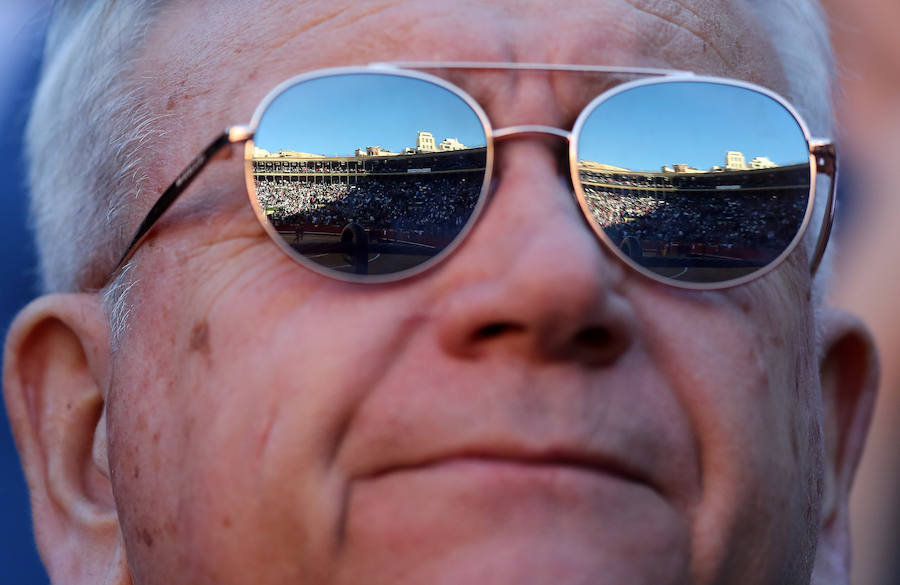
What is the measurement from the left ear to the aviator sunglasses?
699 mm

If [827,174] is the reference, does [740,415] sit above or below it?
below

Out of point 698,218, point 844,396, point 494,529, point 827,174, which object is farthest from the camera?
point 844,396

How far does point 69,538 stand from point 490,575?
1.07 metres

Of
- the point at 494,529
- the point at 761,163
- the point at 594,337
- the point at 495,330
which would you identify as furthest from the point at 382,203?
the point at 761,163

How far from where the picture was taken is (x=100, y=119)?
1857mm

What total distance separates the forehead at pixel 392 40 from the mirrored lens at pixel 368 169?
0.12 m

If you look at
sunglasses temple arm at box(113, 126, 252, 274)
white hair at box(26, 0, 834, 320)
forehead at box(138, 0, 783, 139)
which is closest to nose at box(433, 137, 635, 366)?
forehead at box(138, 0, 783, 139)

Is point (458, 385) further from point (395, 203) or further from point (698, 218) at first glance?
point (698, 218)

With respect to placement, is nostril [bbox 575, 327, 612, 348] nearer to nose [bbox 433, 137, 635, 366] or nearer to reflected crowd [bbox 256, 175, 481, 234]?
nose [bbox 433, 137, 635, 366]

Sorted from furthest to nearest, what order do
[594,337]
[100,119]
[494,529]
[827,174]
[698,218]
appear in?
[100,119] < [827,174] < [698,218] < [594,337] < [494,529]

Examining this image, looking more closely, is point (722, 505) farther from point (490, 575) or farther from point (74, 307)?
point (74, 307)

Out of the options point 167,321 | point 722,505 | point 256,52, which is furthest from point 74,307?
point 722,505

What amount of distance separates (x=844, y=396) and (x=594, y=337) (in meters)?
1.10

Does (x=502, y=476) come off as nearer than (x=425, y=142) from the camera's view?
Yes
